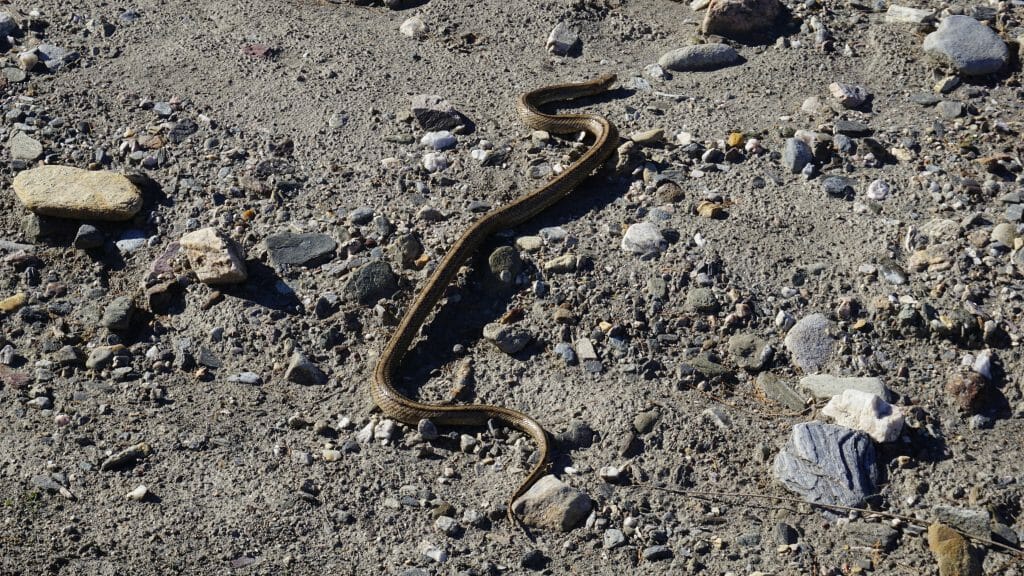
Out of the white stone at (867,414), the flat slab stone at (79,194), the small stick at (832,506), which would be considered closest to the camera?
the small stick at (832,506)

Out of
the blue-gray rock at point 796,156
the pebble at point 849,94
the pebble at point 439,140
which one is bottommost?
the pebble at point 439,140

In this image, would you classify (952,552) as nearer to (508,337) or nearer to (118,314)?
(508,337)

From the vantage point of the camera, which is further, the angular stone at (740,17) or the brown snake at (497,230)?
the angular stone at (740,17)

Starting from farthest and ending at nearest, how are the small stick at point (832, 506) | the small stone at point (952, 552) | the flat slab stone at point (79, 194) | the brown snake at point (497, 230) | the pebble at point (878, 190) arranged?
the flat slab stone at point (79, 194), the pebble at point (878, 190), the brown snake at point (497, 230), the small stick at point (832, 506), the small stone at point (952, 552)

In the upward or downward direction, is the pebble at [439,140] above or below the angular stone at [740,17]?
below

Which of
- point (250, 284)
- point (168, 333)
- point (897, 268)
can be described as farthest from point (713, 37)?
point (168, 333)

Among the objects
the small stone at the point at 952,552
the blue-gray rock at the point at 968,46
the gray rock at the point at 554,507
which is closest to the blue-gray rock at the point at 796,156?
the blue-gray rock at the point at 968,46

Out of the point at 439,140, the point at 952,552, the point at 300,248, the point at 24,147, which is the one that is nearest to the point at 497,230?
the point at 439,140

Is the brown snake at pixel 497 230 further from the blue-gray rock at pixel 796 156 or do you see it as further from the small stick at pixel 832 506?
the blue-gray rock at pixel 796 156

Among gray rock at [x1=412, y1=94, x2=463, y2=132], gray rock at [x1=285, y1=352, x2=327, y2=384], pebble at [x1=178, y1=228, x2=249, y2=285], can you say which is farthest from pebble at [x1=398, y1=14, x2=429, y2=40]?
gray rock at [x1=285, y1=352, x2=327, y2=384]
